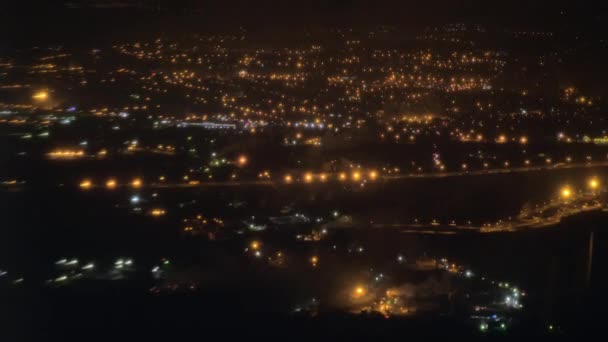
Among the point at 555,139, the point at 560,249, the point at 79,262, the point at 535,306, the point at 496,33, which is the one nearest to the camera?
the point at 535,306

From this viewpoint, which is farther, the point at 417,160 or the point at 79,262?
the point at 417,160

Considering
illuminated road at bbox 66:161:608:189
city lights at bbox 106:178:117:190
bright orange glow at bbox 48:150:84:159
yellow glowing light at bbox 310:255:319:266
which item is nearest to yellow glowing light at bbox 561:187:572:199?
illuminated road at bbox 66:161:608:189

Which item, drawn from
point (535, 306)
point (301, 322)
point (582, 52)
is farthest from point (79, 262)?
point (582, 52)

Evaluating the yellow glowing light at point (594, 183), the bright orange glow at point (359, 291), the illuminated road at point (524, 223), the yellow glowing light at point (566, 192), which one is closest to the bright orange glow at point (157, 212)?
the illuminated road at point (524, 223)

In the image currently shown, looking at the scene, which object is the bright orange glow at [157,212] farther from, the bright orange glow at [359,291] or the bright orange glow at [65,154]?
the bright orange glow at [359,291]

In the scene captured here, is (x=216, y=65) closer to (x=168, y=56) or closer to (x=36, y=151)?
(x=168, y=56)
